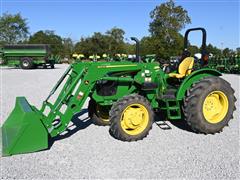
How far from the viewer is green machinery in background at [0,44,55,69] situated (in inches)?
1180

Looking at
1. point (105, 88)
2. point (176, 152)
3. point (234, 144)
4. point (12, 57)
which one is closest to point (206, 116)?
point (234, 144)

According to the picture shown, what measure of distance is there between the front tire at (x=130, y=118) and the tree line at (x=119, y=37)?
1534 cm

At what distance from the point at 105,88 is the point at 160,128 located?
5.19ft

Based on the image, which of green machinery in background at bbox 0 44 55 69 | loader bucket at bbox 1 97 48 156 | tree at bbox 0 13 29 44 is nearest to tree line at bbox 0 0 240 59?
tree at bbox 0 13 29 44

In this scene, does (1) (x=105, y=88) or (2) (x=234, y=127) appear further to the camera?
(2) (x=234, y=127)

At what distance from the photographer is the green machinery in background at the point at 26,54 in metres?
30.0

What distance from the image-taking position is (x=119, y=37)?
213 feet

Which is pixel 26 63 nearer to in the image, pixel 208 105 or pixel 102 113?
pixel 102 113

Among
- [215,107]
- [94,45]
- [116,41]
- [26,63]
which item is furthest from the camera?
[116,41]

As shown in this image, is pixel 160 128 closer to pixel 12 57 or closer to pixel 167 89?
pixel 167 89

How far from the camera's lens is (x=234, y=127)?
6.72 meters

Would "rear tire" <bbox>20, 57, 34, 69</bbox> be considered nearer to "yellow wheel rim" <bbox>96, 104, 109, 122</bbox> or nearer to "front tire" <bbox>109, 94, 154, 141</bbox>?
"yellow wheel rim" <bbox>96, 104, 109, 122</bbox>

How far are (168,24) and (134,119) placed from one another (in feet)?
118

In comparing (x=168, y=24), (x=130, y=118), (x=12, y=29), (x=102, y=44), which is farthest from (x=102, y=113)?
(x=102, y=44)
